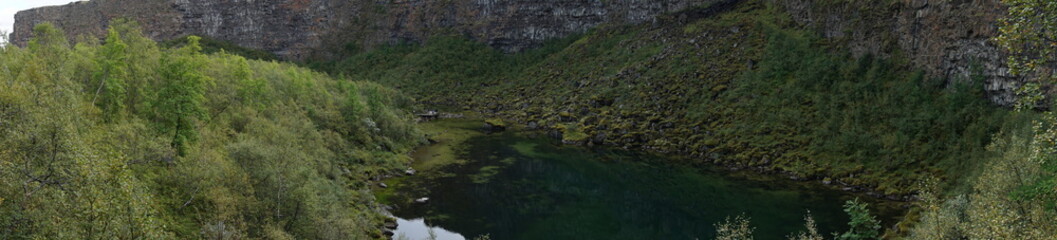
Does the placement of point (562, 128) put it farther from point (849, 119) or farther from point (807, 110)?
point (849, 119)

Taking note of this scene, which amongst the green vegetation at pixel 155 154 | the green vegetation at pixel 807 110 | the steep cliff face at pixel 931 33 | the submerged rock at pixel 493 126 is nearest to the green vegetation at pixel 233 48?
the green vegetation at pixel 807 110

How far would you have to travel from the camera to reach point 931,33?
49719mm

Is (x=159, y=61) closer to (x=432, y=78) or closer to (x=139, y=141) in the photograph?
(x=139, y=141)

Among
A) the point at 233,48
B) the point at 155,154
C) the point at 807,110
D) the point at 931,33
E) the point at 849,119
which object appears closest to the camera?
the point at 155,154

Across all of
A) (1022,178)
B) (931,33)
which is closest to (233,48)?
(931,33)

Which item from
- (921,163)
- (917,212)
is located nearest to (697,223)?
(917,212)

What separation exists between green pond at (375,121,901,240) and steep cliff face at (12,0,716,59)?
80831mm

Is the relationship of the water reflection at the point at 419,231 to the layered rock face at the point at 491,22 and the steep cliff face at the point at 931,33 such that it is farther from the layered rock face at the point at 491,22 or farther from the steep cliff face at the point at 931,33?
the layered rock face at the point at 491,22

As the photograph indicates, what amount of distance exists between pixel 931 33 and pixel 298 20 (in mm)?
153968

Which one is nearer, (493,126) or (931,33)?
(931,33)

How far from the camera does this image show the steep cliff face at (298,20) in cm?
14112

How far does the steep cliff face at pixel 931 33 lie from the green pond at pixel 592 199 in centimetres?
1428

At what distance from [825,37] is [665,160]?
2525 centimetres

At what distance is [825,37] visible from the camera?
65.4 metres
